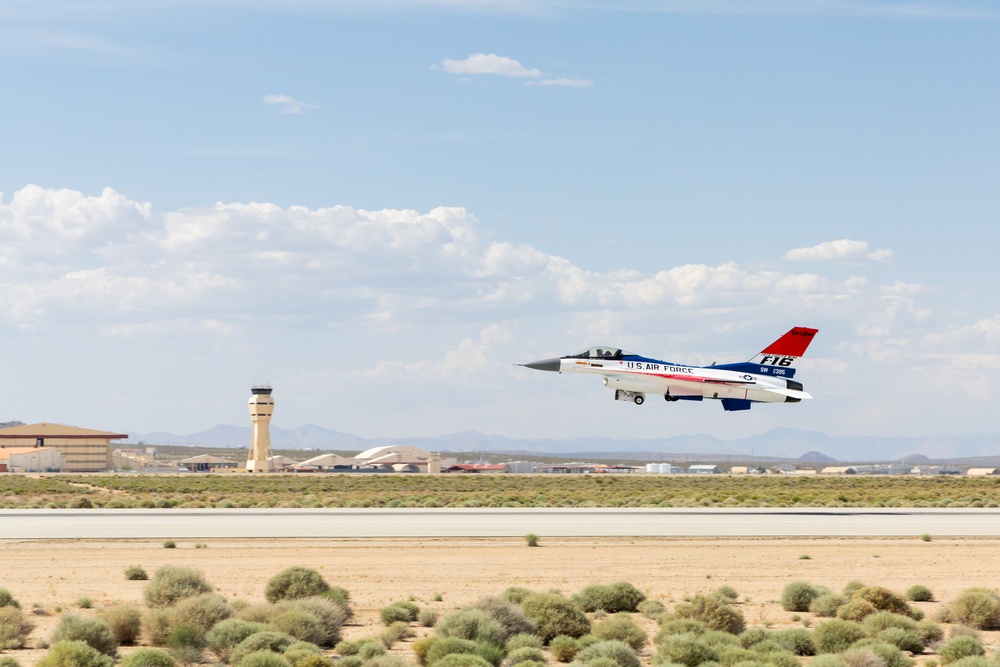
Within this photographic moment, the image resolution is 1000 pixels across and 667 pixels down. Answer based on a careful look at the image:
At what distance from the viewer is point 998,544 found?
125ft

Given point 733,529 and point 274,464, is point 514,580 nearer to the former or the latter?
point 733,529

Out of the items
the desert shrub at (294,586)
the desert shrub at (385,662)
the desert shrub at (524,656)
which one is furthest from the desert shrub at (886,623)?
the desert shrub at (294,586)

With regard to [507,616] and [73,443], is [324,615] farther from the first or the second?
[73,443]

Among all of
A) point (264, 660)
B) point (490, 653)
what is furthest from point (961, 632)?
point (264, 660)

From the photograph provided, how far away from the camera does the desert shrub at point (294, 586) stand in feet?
74.3

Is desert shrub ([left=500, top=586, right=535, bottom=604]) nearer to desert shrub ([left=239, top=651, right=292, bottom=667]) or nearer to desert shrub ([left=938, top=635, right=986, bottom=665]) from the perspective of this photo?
desert shrub ([left=239, top=651, right=292, bottom=667])

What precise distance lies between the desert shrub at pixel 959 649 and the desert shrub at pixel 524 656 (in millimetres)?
6294

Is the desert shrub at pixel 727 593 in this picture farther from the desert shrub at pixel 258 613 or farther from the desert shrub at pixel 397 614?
the desert shrub at pixel 258 613

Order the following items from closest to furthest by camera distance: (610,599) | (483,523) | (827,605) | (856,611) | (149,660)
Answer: (149,660)
(856,611)
(827,605)
(610,599)
(483,523)

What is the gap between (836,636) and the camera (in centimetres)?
1819

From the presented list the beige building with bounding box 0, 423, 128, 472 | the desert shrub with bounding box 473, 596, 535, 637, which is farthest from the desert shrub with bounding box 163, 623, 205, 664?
the beige building with bounding box 0, 423, 128, 472

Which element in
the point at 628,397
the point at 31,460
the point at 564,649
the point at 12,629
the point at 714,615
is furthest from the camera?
the point at 31,460

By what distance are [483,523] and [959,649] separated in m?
26.7

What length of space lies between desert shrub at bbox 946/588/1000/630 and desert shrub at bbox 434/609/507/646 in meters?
9.27
